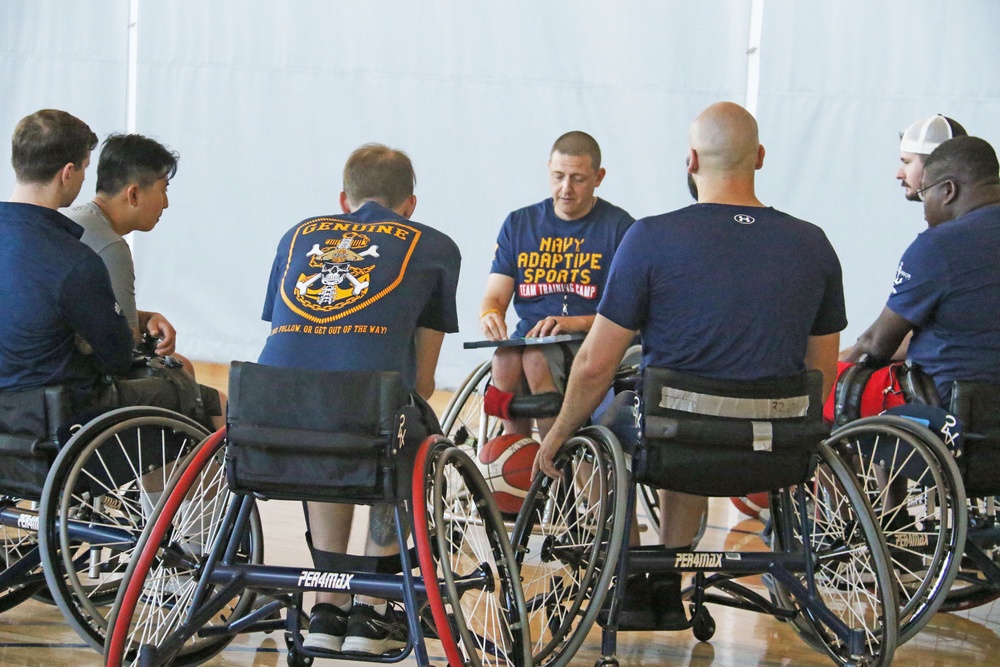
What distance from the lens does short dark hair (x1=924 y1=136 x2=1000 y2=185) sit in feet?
9.47

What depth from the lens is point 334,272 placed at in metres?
2.18

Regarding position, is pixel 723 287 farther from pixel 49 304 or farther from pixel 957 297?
pixel 49 304

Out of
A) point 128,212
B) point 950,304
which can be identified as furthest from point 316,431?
point 950,304

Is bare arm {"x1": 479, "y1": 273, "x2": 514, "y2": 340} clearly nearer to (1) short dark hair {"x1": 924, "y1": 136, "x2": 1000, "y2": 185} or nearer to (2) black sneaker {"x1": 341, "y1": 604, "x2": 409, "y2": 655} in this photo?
(1) short dark hair {"x1": 924, "y1": 136, "x2": 1000, "y2": 185}

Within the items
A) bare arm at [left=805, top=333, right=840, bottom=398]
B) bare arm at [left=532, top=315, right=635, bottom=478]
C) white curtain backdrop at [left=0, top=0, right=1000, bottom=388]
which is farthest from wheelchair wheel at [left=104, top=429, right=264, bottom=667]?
white curtain backdrop at [left=0, top=0, right=1000, bottom=388]

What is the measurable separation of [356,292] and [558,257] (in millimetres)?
1586

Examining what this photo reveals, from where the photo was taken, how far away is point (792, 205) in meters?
6.36

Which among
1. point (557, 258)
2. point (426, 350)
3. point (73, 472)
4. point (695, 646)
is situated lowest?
point (695, 646)

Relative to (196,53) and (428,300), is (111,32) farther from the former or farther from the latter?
(428,300)

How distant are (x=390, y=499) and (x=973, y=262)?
5.21ft

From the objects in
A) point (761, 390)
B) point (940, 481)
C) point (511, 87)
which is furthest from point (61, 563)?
point (511, 87)

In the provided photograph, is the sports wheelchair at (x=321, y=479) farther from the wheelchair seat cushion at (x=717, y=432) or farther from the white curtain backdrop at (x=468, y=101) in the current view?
the white curtain backdrop at (x=468, y=101)

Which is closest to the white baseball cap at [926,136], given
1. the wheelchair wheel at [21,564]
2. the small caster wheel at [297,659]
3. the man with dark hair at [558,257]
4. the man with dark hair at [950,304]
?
the man with dark hair at [950,304]

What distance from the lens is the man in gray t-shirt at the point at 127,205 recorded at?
9.17 feet
